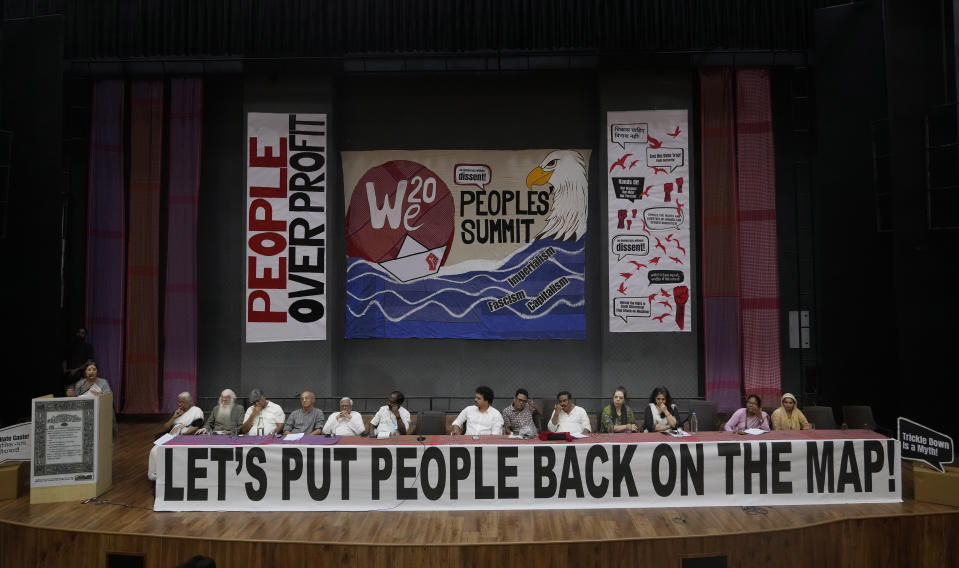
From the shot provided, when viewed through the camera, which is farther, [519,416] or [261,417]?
[261,417]

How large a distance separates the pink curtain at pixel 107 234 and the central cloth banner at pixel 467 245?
3.53 meters

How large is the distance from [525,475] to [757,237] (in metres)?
6.33

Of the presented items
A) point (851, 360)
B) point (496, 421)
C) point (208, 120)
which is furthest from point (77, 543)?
point (851, 360)

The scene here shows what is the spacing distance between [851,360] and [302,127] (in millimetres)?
8457

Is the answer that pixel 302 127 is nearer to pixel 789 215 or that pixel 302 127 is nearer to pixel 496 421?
pixel 496 421

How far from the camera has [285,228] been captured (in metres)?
10.5

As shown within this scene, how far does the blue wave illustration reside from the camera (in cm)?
1068

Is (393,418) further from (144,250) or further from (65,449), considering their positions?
(144,250)

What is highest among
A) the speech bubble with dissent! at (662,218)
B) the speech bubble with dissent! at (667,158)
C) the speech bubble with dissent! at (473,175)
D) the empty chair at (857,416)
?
the speech bubble with dissent! at (667,158)

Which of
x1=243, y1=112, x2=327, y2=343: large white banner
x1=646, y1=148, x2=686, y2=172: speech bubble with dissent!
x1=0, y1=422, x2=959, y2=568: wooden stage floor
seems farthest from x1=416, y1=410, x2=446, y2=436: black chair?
x1=646, y1=148, x2=686, y2=172: speech bubble with dissent!

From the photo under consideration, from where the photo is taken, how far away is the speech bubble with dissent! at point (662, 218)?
34.3ft

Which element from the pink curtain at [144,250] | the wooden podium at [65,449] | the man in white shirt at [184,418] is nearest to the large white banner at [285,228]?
the pink curtain at [144,250]

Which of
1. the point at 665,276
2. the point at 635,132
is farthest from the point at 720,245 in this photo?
the point at 635,132

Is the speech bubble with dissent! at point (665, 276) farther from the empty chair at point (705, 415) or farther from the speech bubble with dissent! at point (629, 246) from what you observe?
the empty chair at point (705, 415)
